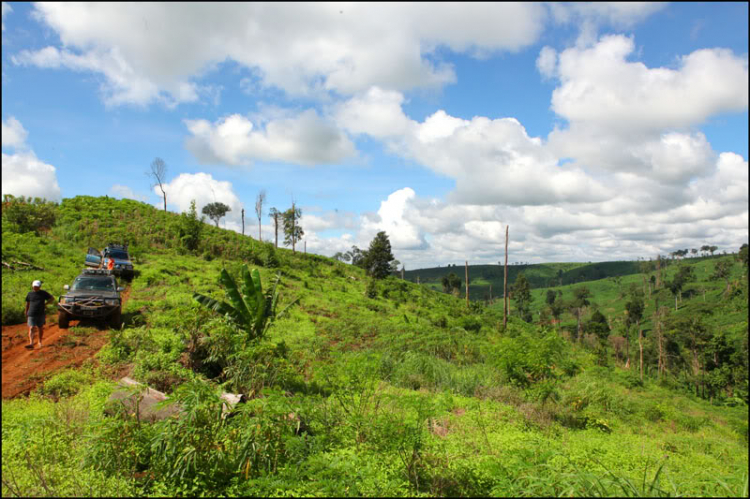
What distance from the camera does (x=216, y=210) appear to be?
64312 millimetres

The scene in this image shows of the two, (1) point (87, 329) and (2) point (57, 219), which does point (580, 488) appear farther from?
(2) point (57, 219)

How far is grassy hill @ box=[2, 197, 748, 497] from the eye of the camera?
424 cm

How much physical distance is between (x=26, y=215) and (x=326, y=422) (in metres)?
27.4

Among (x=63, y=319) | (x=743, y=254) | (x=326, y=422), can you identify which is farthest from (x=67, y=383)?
(x=743, y=254)

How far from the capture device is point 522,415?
A: 352 inches

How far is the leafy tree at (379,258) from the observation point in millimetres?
43125

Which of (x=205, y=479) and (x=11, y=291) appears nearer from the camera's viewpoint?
(x=205, y=479)

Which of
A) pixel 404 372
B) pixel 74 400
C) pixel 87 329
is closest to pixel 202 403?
pixel 74 400

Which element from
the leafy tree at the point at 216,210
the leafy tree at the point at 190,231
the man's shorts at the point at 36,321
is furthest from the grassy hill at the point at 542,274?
the man's shorts at the point at 36,321

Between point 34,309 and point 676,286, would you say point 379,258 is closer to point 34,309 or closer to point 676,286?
point 34,309

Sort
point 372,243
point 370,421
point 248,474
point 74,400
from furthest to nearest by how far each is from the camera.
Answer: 1. point 372,243
2. point 74,400
3. point 370,421
4. point 248,474

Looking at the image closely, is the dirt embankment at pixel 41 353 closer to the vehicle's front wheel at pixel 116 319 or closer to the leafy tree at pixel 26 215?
the vehicle's front wheel at pixel 116 319

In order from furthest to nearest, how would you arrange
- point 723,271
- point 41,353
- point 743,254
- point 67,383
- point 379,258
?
point 743,254, point 723,271, point 379,258, point 41,353, point 67,383

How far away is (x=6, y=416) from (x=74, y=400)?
0.97 m
